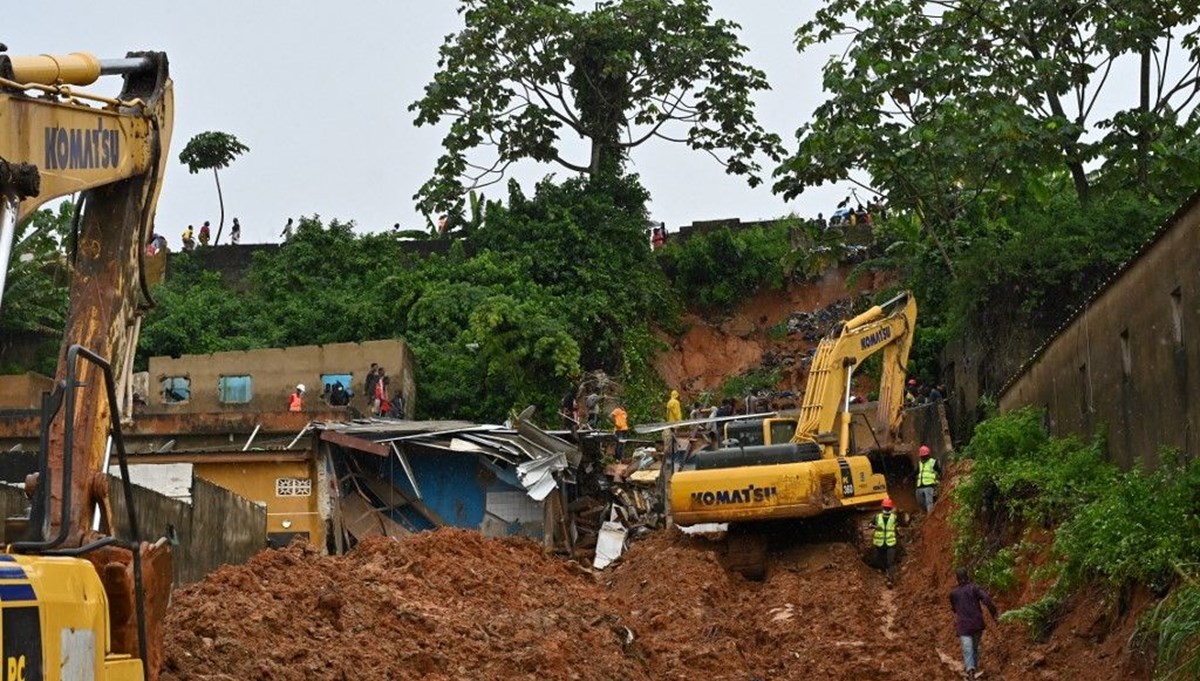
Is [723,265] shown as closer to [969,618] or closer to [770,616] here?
[770,616]

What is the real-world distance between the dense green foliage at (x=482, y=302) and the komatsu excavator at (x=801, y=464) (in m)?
14.6

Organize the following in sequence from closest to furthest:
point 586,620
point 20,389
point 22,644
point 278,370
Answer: point 22,644, point 586,620, point 20,389, point 278,370

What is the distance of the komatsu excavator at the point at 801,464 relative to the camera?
2475 centimetres

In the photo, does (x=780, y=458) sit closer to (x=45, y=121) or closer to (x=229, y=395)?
(x=45, y=121)

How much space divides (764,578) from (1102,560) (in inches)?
448

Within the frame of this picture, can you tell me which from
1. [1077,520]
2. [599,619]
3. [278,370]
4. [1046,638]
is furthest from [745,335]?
[1046,638]

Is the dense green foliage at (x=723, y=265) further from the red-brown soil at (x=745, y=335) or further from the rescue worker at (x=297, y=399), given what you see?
the rescue worker at (x=297, y=399)

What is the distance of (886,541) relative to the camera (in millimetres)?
25094

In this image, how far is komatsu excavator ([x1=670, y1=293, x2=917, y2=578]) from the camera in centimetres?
2475

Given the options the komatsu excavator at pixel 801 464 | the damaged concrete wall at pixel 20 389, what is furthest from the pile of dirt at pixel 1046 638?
the damaged concrete wall at pixel 20 389

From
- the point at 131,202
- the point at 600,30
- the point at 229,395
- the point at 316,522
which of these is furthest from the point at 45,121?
the point at 600,30

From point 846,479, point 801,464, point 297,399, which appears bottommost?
point 846,479

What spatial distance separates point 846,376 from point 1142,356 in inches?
356

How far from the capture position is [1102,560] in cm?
1520
